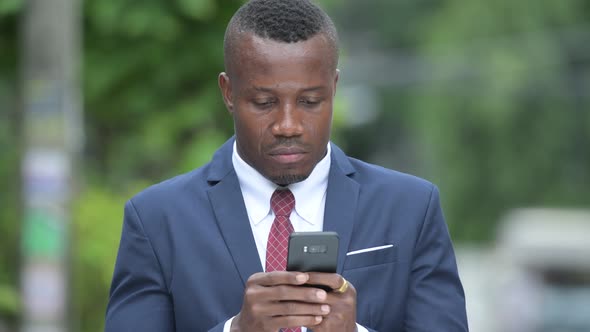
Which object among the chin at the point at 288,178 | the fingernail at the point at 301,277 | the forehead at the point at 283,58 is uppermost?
the forehead at the point at 283,58

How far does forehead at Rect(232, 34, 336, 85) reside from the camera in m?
3.23

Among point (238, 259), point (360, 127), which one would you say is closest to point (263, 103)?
point (238, 259)

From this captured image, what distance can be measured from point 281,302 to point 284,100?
478 millimetres

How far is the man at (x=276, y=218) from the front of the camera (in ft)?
10.7

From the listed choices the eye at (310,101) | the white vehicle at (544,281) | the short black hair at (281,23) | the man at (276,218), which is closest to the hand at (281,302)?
the man at (276,218)

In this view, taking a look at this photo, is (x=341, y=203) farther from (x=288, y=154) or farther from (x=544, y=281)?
(x=544, y=281)

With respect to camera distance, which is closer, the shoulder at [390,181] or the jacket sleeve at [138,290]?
the jacket sleeve at [138,290]

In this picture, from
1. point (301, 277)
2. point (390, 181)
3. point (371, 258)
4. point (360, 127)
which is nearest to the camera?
point (301, 277)

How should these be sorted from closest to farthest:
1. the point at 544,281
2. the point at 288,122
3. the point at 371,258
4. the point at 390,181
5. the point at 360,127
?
the point at 288,122 < the point at 371,258 < the point at 390,181 < the point at 544,281 < the point at 360,127

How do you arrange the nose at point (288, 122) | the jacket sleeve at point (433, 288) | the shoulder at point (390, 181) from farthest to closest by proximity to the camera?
the shoulder at point (390, 181), the jacket sleeve at point (433, 288), the nose at point (288, 122)

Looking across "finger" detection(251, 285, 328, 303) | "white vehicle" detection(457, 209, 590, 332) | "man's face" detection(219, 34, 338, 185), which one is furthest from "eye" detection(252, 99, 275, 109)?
"white vehicle" detection(457, 209, 590, 332)

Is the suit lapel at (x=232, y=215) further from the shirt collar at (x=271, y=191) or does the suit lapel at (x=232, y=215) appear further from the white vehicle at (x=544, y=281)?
the white vehicle at (x=544, y=281)

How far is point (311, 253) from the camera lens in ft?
10.0

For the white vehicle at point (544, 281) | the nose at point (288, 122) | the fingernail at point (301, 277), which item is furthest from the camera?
the white vehicle at point (544, 281)
